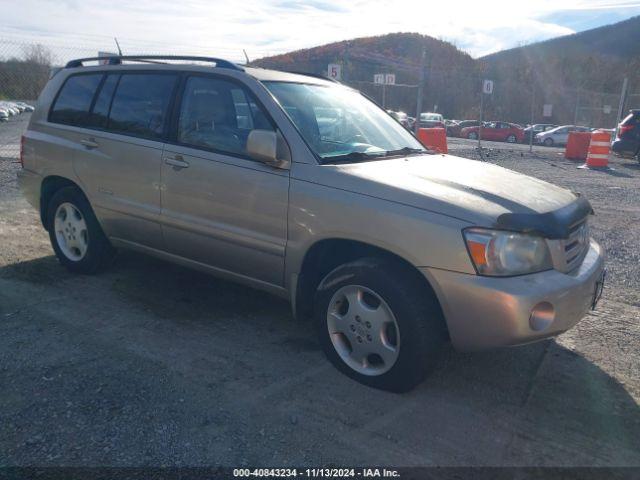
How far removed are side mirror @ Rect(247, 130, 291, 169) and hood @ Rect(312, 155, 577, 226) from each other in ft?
0.97

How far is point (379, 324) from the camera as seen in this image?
3.22 metres

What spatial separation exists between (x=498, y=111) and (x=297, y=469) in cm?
5024

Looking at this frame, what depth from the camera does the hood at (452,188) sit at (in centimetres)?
301

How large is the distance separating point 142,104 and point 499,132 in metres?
35.3

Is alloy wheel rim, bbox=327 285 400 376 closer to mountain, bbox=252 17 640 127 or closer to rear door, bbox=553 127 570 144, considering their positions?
rear door, bbox=553 127 570 144

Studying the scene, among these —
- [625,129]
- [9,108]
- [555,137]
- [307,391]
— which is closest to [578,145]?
[625,129]

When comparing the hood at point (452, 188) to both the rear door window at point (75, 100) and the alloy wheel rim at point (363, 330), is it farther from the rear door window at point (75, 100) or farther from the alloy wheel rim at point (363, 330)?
the rear door window at point (75, 100)

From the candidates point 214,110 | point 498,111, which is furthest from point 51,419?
point 498,111

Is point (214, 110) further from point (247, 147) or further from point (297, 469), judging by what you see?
point (297, 469)

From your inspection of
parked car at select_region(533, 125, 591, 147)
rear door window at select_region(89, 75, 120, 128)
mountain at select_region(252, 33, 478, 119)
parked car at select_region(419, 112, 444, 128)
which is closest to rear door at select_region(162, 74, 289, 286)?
rear door window at select_region(89, 75, 120, 128)

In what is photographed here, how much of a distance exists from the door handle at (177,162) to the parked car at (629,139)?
1733cm

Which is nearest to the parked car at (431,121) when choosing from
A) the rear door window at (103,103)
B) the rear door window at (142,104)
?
the rear door window at (103,103)

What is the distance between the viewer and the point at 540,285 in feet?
9.48

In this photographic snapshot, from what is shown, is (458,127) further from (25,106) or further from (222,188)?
(222,188)
